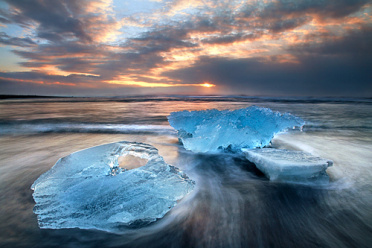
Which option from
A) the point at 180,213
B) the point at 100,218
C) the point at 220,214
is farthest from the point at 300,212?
the point at 100,218

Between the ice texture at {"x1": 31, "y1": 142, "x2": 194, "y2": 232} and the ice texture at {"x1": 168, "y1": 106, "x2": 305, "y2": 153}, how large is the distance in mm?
1211

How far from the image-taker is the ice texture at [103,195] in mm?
1330

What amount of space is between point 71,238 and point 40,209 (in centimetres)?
46

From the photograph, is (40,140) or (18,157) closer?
(18,157)

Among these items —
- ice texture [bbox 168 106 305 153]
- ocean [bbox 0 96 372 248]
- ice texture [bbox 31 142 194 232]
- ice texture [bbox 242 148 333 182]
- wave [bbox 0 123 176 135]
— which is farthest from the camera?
wave [bbox 0 123 176 135]

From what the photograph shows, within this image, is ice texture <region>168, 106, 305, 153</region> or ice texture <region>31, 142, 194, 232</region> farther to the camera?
ice texture <region>168, 106, 305, 153</region>

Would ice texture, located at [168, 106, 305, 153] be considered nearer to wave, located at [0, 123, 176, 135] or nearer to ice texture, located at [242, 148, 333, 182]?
ice texture, located at [242, 148, 333, 182]

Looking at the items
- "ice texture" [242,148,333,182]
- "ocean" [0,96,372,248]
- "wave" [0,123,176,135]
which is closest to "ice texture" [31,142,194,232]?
"ocean" [0,96,372,248]

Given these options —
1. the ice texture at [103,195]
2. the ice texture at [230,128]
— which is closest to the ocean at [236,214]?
the ice texture at [103,195]

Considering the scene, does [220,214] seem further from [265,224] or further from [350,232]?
[350,232]

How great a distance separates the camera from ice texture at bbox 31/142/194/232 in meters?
1.33

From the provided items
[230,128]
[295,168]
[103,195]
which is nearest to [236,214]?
[295,168]

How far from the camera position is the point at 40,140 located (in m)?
4.33

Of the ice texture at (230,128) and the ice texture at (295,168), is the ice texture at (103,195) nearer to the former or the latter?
the ice texture at (295,168)
